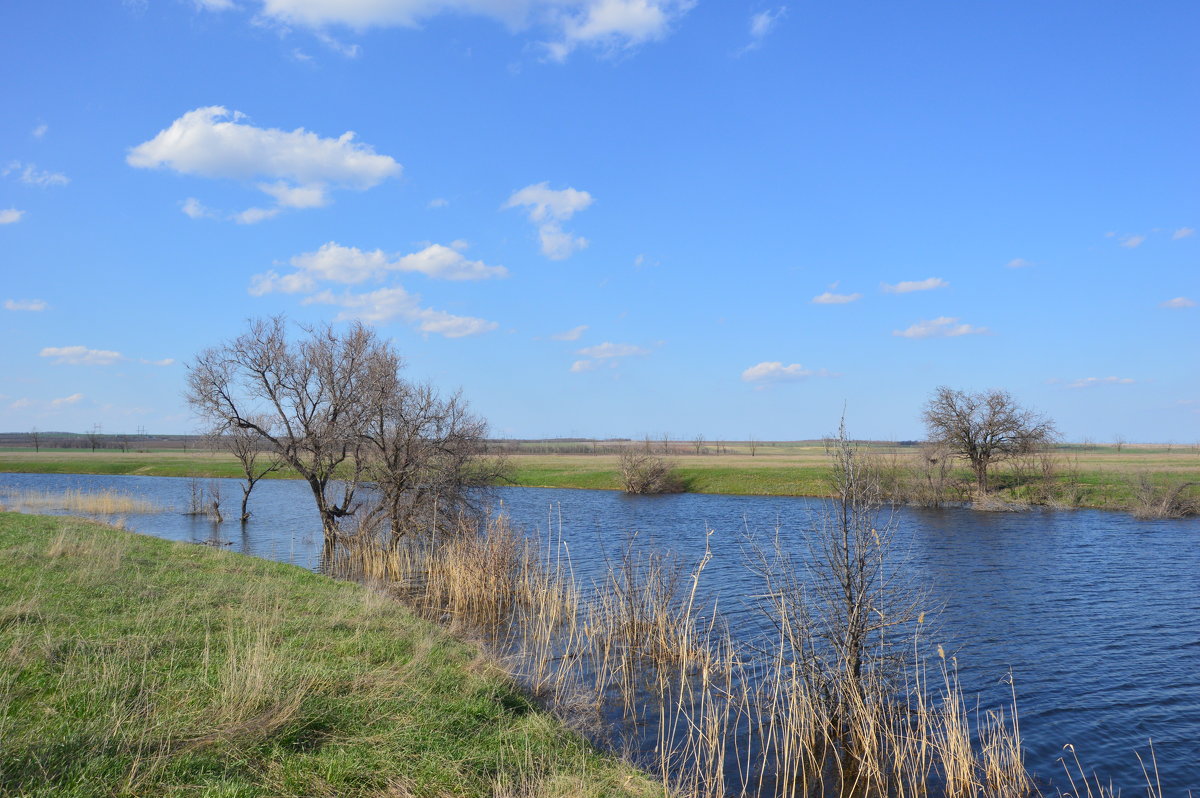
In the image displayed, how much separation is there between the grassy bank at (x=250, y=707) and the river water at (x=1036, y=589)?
16.8 feet

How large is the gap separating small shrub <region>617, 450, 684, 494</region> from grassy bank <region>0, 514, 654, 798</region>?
4193cm

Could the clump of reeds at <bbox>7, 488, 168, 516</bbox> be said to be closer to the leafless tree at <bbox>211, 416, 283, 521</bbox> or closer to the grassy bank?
the leafless tree at <bbox>211, 416, 283, 521</bbox>

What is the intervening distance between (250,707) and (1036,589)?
20818 mm

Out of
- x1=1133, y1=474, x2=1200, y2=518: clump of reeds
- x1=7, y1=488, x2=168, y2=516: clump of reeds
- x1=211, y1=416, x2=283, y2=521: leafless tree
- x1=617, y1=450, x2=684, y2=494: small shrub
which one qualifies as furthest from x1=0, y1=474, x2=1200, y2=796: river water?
x1=617, y1=450, x2=684, y2=494: small shrub

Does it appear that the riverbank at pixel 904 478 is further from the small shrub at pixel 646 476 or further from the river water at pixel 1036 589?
the river water at pixel 1036 589

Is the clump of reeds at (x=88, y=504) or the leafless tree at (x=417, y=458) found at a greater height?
the leafless tree at (x=417, y=458)

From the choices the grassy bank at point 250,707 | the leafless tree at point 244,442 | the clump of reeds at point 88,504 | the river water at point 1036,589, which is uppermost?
the leafless tree at point 244,442

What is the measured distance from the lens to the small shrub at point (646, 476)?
178 feet

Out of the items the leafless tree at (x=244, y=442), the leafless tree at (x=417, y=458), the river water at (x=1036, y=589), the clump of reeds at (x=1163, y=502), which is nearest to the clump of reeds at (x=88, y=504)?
the river water at (x=1036, y=589)

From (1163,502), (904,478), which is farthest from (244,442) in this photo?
(1163,502)

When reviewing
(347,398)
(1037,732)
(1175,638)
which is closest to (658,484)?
(347,398)

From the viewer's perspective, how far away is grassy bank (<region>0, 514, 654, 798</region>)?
239 inches

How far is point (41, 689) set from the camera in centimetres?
757

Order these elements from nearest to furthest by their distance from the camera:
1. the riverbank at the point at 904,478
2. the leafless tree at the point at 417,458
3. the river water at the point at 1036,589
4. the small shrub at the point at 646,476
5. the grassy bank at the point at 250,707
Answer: the grassy bank at the point at 250,707
the river water at the point at 1036,589
the leafless tree at the point at 417,458
the riverbank at the point at 904,478
the small shrub at the point at 646,476
